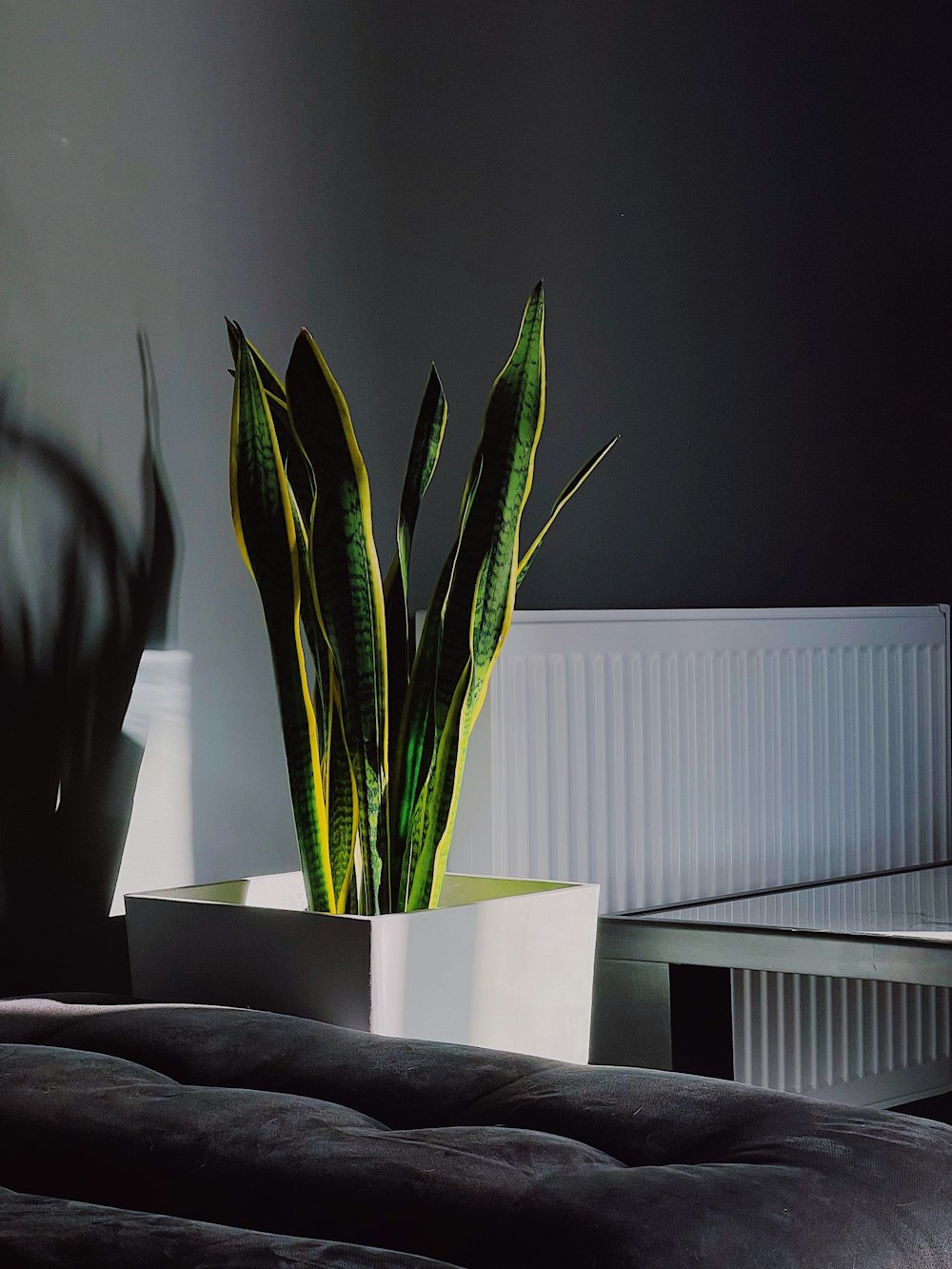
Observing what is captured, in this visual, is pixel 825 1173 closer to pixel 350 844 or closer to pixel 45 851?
pixel 350 844

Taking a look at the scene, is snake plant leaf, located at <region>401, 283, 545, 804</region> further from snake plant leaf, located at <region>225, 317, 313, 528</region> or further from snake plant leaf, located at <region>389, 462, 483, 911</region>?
snake plant leaf, located at <region>225, 317, 313, 528</region>

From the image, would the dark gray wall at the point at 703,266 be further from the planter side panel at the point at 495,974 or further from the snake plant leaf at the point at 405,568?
the planter side panel at the point at 495,974

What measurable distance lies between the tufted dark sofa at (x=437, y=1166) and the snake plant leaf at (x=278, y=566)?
0.50 metres

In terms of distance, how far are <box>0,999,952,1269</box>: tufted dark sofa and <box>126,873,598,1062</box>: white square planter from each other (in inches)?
14.9

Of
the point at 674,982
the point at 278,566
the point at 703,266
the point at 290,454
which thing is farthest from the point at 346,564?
the point at 703,266

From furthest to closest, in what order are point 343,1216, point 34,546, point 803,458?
point 803,458
point 34,546
point 343,1216

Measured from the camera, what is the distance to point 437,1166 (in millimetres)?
706

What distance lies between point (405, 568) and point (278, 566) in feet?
0.47

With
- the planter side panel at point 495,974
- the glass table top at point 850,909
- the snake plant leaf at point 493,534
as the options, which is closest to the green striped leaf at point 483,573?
the snake plant leaf at point 493,534

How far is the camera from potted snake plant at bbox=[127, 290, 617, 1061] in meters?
1.41

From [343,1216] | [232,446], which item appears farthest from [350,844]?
[343,1216]

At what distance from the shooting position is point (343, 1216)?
0.68 m

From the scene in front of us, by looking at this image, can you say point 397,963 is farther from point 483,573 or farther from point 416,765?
point 483,573

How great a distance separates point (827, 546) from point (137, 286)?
1347mm
